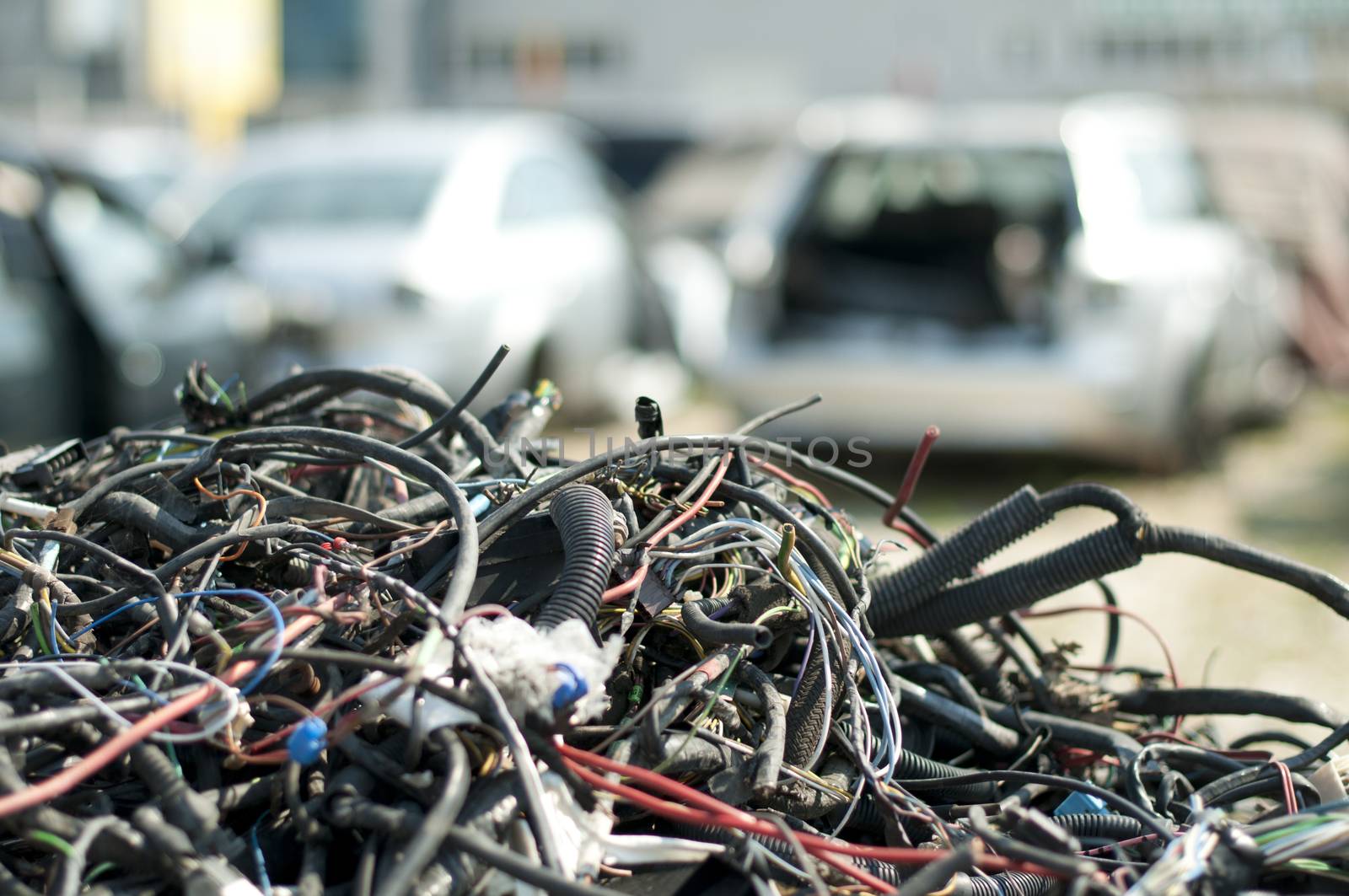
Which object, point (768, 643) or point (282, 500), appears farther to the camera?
point (282, 500)

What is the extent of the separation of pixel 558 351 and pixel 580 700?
5483mm

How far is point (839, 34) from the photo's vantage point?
31750 mm

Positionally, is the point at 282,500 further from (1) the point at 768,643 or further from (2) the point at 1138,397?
(2) the point at 1138,397

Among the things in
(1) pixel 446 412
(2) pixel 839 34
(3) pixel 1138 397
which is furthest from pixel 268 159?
(2) pixel 839 34

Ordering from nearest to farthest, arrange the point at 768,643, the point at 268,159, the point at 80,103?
the point at 768,643 < the point at 268,159 < the point at 80,103

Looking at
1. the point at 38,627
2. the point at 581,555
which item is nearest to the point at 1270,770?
the point at 581,555

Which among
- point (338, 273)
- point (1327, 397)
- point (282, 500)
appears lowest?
point (1327, 397)

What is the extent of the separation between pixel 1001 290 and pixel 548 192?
9.15ft

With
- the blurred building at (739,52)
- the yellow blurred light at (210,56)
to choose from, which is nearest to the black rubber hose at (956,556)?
the yellow blurred light at (210,56)

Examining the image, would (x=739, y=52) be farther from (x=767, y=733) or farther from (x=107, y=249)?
(x=767, y=733)

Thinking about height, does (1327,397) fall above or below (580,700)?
below

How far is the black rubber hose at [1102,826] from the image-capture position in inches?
67.8

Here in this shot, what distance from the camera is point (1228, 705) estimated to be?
215cm

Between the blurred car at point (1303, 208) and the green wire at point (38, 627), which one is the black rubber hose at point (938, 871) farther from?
the blurred car at point (1303, 208)
